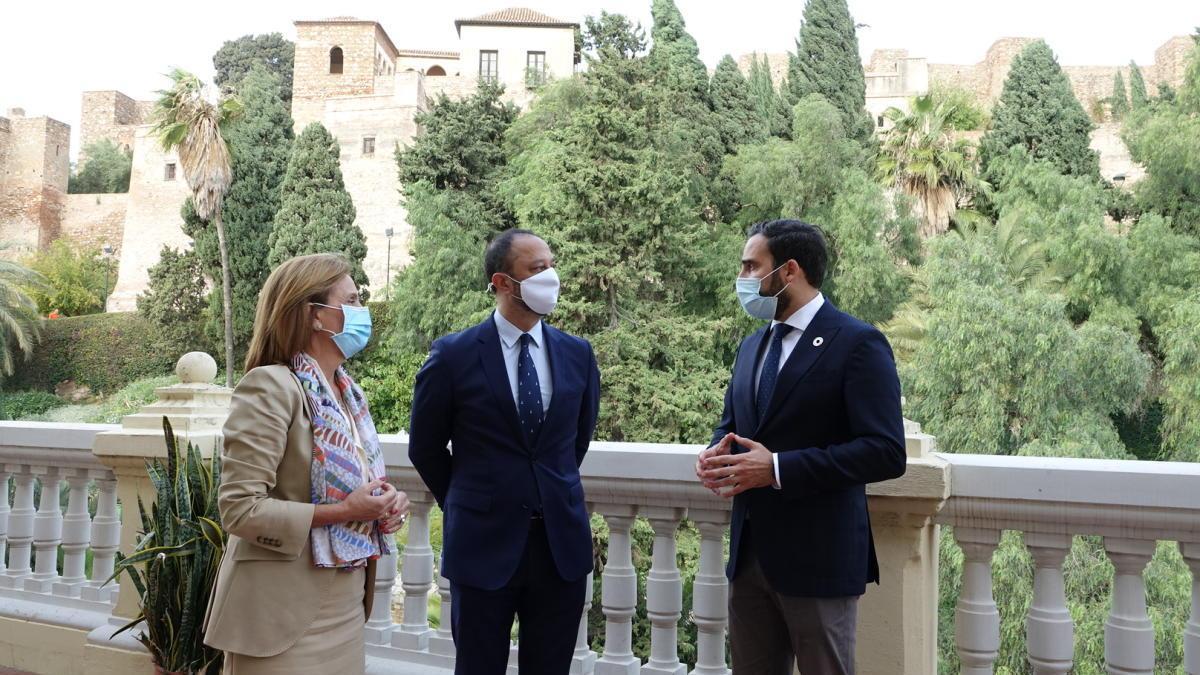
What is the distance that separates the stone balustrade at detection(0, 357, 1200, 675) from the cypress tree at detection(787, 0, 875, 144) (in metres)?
27.1

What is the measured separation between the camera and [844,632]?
2.13 meters

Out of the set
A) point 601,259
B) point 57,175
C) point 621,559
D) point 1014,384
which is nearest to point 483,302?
point 601,259

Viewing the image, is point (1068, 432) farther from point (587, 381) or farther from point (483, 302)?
point (587, 381)

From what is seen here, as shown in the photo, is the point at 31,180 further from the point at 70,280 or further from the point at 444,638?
the point at 444,638

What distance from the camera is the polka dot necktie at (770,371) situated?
2235 millimetres

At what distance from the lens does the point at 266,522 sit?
6.68ft

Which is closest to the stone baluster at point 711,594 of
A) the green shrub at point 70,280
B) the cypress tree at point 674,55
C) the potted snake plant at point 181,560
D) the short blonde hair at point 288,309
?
the short blonde hair at point 288,309

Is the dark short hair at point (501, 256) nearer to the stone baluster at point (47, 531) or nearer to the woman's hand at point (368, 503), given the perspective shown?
the woman's hand at point (368, 503)

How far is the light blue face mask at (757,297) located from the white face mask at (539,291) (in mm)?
452

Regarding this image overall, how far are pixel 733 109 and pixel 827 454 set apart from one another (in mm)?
27264

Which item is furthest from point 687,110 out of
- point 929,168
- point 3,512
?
point 3,512

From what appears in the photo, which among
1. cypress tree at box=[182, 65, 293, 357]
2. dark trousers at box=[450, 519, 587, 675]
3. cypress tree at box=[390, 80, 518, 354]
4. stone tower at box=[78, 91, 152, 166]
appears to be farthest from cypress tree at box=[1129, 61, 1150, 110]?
stone tower at box=[78, 91, 152, 166]

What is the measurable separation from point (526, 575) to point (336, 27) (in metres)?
44.3

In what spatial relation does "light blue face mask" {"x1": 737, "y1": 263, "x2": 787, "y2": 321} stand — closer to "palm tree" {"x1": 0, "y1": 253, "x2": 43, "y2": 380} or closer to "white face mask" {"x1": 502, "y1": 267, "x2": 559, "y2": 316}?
"white face mask" {"x1": 502, "y1": 267, "x2": 559, "y2": 316}
